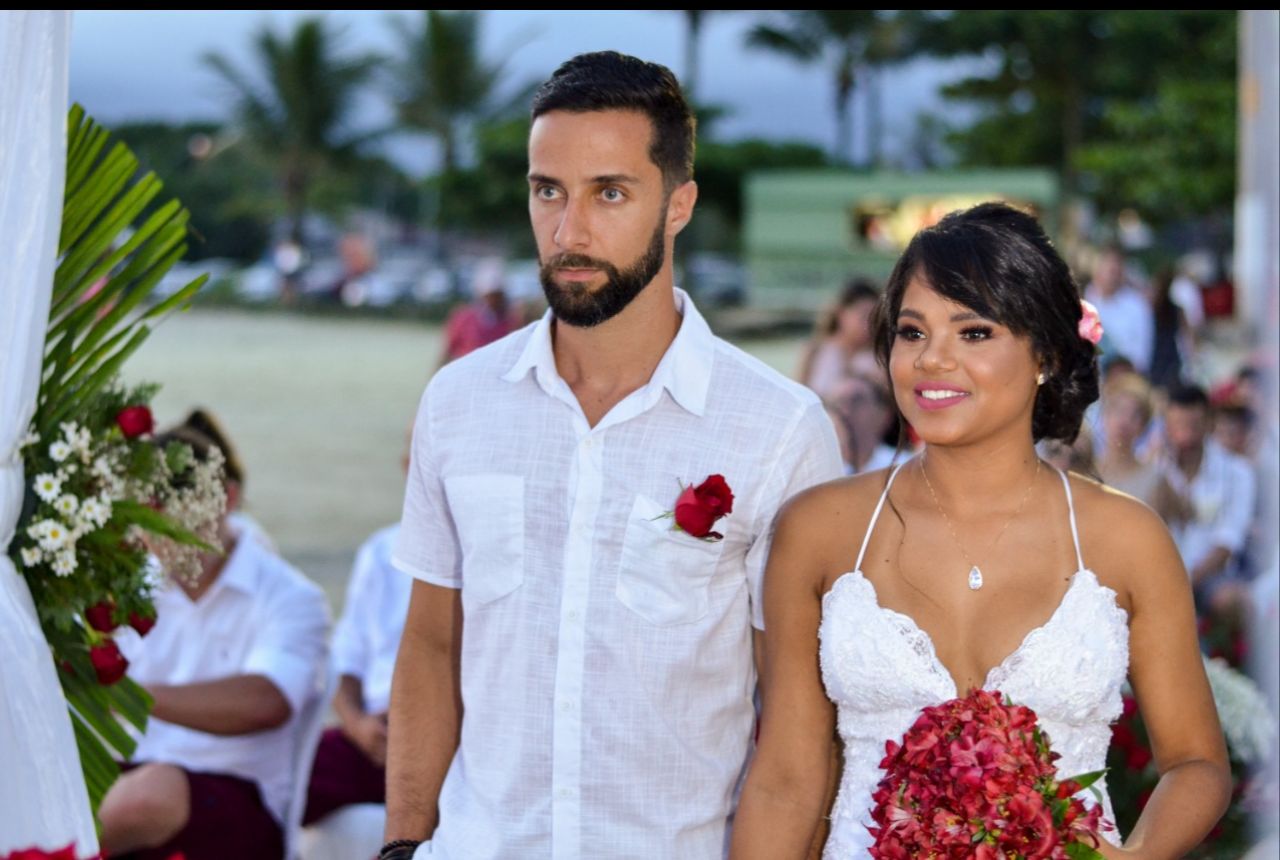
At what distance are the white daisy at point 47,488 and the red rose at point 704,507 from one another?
142 centimetres

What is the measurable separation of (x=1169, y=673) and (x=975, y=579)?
38cm

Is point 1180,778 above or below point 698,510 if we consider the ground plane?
below

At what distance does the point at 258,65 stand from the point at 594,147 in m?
63.3

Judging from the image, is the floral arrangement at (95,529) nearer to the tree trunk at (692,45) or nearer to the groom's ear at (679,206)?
the groom's ear at (679,206)

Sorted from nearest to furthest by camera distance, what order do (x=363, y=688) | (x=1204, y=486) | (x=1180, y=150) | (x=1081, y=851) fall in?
1. (x=1081, y=851)
2. (x=363, y=688)
3. (x=1204, y=486)
4. (x=1180, y=150)

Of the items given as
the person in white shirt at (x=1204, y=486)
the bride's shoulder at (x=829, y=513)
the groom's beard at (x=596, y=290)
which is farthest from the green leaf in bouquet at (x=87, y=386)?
the person in white shirt at (x=1204, y=486)

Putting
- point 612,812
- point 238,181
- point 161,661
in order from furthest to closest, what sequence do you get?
point 238,181, point 161,661, point 612,812

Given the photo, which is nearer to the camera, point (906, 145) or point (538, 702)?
point (538, 702)

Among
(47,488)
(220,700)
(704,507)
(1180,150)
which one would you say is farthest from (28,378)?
(1180,150)

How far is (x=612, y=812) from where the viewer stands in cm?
305

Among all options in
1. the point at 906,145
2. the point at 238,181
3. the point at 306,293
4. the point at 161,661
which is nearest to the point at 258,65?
the point at 306,293

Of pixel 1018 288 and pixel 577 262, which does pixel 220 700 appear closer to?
pixel 577 262

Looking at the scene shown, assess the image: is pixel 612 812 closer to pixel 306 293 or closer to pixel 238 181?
pixel 306 293

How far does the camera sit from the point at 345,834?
17.8 feet
